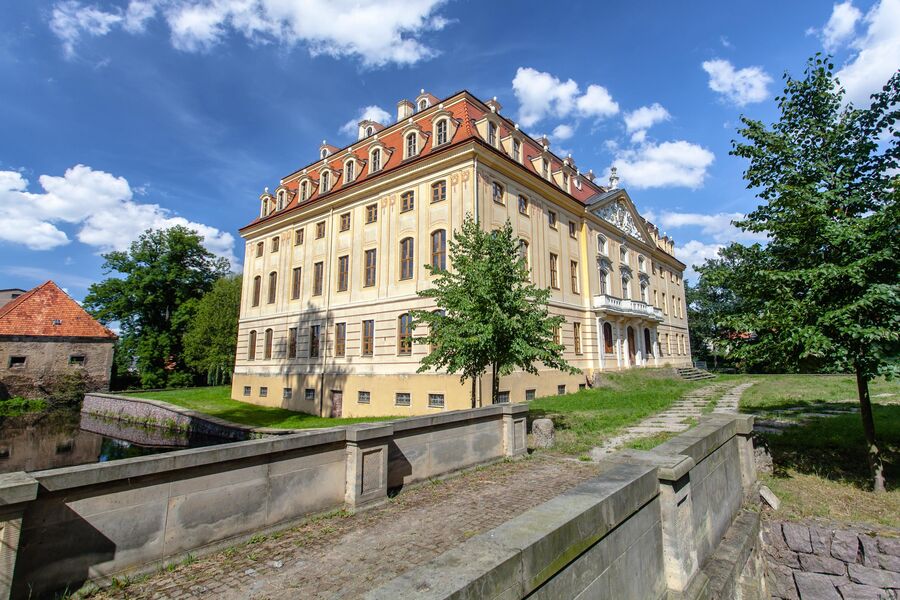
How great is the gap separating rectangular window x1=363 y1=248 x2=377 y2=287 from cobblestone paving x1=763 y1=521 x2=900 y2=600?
62.1 ft

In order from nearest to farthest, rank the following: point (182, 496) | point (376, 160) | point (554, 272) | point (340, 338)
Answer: point (182, 496), point (340, 338), point (554, 272), point (376, 160)

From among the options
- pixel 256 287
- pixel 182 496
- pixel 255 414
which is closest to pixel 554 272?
pixel 255 414

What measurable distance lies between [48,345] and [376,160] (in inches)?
1176

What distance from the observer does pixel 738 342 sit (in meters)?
8.46

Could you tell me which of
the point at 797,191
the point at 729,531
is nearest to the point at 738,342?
the point at 797,191

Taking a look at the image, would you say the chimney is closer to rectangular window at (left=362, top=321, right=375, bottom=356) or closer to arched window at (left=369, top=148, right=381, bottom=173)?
arched window at (left=369, top=148, right=381, bottom=173)

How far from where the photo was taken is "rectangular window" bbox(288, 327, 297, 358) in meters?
26.4

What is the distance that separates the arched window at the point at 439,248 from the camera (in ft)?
65.4

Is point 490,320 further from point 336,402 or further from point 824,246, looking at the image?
point 336,402

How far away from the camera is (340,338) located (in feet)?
77.5

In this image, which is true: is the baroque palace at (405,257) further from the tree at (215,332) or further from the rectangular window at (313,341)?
the tree at (215,332)

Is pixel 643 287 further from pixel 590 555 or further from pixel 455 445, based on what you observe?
pixel 590 555

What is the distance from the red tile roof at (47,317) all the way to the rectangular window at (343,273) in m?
25.1

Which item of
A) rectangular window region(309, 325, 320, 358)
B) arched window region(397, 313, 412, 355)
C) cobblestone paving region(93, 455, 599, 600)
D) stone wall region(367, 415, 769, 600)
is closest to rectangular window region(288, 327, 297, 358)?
rectangular window region(309, 325, 320, 358)
